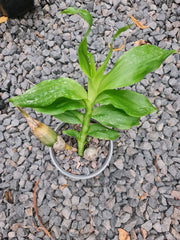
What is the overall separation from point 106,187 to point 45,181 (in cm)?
31

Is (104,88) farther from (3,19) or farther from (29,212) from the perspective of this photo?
(3,19)

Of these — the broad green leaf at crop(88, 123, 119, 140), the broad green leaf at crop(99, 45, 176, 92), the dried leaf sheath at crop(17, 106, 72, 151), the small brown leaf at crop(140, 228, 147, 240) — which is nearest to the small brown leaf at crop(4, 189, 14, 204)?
the dried leaf sheath at crop(17, 106, 72, 151)

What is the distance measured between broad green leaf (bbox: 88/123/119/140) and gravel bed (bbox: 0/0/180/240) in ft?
0.98

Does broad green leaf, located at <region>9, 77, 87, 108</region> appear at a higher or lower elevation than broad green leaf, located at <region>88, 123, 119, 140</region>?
higher

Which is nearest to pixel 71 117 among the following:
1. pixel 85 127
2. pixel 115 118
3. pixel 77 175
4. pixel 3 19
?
pixel 85 127

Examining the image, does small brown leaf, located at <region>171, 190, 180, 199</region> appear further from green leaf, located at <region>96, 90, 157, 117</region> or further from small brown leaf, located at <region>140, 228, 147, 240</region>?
green leaf, located at <region>96, 90, 157, 117</region>

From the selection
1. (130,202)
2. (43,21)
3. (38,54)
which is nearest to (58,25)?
(43,21)

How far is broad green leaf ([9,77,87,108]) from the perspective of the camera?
2.57 ft

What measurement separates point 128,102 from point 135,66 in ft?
0.40

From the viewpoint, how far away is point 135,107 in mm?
810

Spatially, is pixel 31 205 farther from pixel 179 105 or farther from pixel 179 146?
pixel 179 105

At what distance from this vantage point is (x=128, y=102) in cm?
82

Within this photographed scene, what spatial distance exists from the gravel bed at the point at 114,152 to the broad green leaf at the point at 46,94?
0.50 metres

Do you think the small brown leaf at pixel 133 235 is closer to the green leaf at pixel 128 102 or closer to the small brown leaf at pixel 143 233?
the small brown leaf at pixel 143 233
